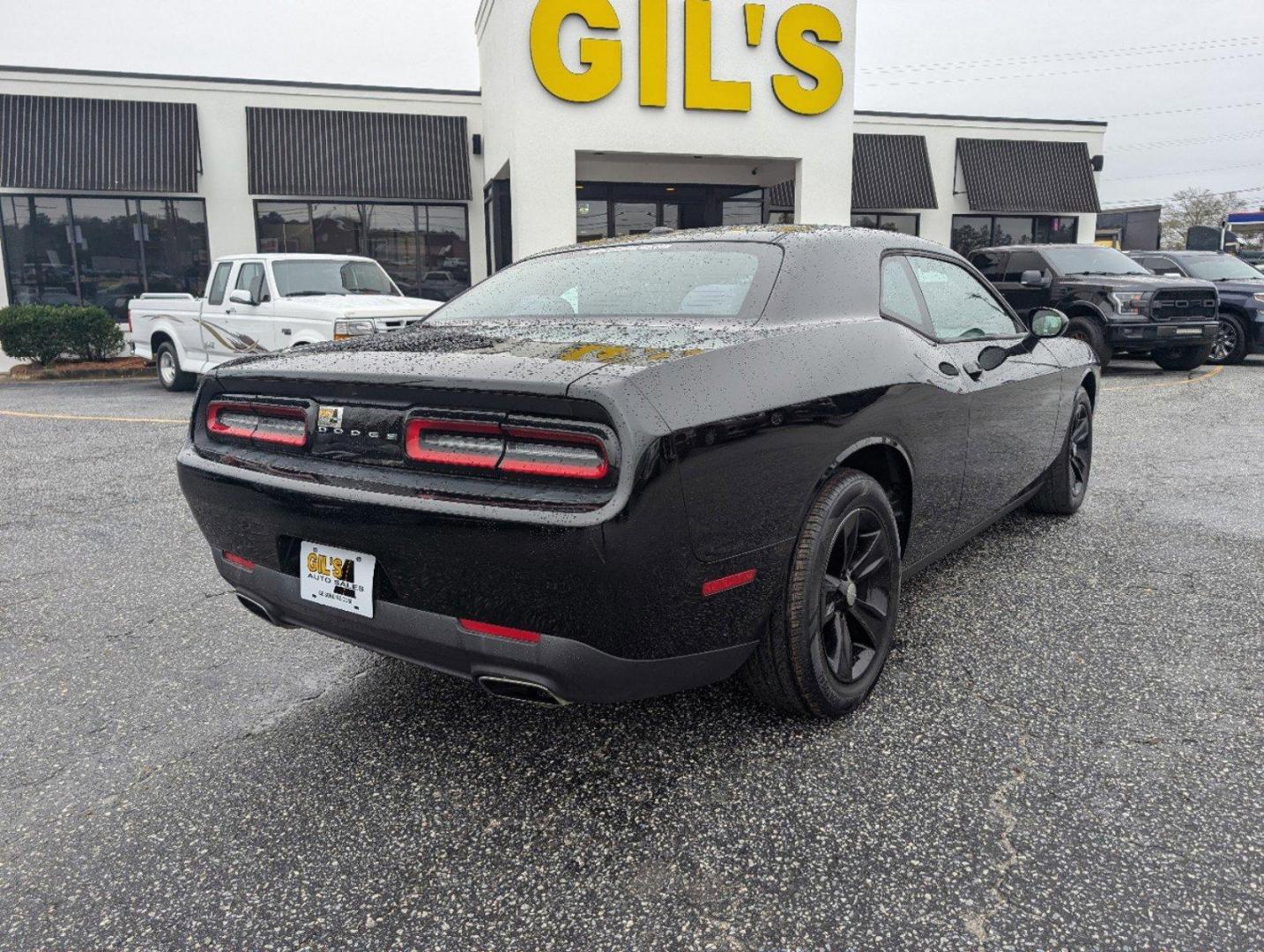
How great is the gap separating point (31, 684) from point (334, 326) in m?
6.35

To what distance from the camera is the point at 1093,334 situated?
12133 mm

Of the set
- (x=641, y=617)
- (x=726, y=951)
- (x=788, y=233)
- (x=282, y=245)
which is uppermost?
(x=282, y=245)

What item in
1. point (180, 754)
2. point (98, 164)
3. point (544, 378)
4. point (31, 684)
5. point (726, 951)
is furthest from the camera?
point (98, 164)

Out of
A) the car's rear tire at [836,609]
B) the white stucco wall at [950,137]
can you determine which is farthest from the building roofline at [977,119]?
the car's rear tire at [836,609]

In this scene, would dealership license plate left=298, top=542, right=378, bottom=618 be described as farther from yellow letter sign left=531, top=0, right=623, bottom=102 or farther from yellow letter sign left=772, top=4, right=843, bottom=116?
yellow letter sign left=772, top=4, right=843, bottom=116

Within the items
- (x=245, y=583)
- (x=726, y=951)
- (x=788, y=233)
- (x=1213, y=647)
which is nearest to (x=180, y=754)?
(x=245, y=583)

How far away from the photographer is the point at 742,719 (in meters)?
2.84

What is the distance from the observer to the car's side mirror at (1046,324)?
4.40 meters

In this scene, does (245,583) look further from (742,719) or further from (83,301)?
(83,301)

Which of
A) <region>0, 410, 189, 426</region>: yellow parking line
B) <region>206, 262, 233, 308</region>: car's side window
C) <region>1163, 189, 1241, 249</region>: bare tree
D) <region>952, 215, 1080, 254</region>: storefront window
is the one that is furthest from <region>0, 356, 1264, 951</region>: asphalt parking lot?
<region>1163, 189, 1241, 249</region>: bare tree

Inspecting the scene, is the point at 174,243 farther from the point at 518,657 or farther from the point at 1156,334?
the point at 518,657

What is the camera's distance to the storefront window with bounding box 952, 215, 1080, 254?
22.9 meters

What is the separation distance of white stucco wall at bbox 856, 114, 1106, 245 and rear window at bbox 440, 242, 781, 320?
64.2 feet

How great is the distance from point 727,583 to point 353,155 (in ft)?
58.9
